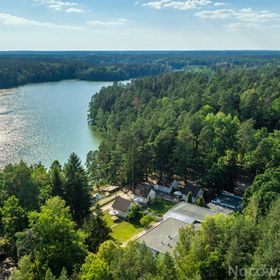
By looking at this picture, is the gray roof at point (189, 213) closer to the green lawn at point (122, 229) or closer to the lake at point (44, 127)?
the green lawn at point (122, 229)

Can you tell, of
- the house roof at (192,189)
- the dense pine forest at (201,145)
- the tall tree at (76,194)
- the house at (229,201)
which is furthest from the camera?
the dense pine forest at (201,145)

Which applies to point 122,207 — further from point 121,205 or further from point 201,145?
point 201,145

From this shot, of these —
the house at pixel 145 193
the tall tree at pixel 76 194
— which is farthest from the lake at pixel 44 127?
the tall tree at pixel 76 194

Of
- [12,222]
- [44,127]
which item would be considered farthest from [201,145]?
[44,127]

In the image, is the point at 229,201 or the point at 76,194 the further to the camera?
the point at 229,201

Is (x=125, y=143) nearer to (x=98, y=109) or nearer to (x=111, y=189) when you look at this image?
(x=111, y=189)

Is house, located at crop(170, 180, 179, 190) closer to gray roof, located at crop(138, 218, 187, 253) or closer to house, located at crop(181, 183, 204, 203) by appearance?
house, located at crop(181, 183, 204, 203)
